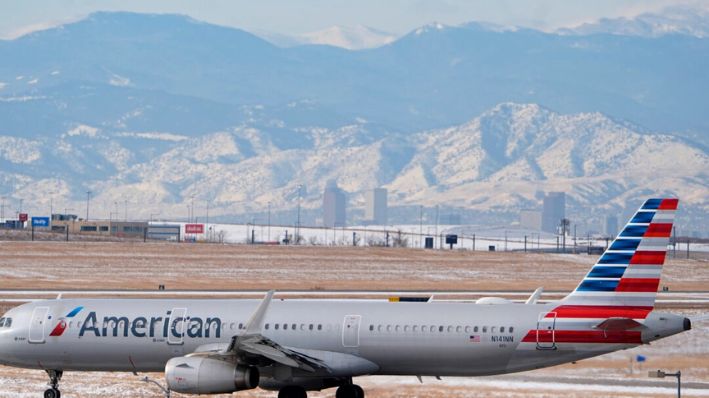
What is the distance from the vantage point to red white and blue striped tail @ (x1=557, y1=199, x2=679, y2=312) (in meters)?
46.1

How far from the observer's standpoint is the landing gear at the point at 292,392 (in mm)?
47031

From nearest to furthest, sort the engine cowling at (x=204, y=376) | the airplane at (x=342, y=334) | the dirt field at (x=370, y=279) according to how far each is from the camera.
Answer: the engine cowling at (x=204, y=376), the airplane at (x=342, y=334), the dirt field at (x=370, y=279)

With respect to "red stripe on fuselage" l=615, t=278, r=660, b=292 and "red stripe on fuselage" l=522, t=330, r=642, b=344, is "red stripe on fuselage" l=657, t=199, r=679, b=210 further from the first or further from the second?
"red stripe on fuselage" l=522, t=330, r=642, b=344

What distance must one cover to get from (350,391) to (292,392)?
2.24 meters

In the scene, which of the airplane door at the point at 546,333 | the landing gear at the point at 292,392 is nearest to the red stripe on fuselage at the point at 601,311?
the airplane door at the point at 546,333

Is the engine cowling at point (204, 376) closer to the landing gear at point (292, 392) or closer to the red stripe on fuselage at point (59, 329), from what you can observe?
the landing gear at point (292, 392)

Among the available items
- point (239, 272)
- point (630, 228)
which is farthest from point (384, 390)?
point (239, 272)

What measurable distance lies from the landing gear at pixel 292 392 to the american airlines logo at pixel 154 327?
3090 mm

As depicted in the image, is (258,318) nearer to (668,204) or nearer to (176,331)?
(176,331)

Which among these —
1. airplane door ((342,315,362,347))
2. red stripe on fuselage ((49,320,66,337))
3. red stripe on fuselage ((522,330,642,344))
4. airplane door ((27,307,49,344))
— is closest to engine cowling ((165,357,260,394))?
airplane door ((342,315,362,347))

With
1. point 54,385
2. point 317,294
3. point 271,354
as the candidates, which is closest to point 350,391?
point 271,354

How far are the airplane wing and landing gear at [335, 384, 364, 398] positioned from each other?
37.6 inches

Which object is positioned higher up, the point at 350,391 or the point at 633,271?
the point at 633,271

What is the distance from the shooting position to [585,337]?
150 feet
